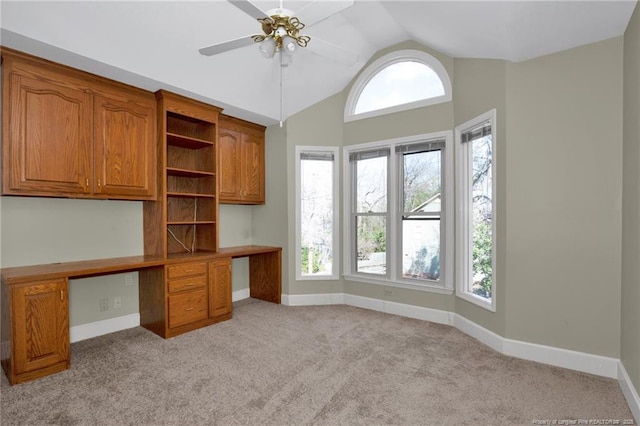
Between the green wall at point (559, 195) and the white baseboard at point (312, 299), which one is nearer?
the green wall at point (559, 195)

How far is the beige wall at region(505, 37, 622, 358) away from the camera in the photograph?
8.26 feet

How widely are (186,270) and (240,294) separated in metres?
1.49

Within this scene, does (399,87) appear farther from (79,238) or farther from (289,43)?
(79,238)

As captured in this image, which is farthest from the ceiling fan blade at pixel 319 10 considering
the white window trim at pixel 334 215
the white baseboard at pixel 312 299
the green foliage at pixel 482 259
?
the white baseboard at pixel 312 299

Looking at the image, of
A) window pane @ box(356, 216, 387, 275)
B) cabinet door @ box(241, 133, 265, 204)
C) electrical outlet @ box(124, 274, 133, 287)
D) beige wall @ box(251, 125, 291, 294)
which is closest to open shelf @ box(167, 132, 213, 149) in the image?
cabinet door @ box(241, 133, 265, 204)

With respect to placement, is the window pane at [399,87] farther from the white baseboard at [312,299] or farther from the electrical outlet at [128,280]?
the electrical outlet at [128,280]

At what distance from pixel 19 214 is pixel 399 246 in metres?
3.81

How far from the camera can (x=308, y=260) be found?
455 cm

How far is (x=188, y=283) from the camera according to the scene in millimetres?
3461

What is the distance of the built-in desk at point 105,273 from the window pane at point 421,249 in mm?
1681

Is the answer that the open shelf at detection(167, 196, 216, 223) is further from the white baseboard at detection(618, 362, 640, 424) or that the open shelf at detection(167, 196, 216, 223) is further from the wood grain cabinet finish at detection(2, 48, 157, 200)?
the white baseboard at detection(618, 362, 640, 424)

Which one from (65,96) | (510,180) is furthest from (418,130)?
(65,96)

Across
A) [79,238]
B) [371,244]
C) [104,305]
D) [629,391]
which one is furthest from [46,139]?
[629,391]

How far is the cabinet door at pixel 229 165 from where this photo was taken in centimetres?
421
